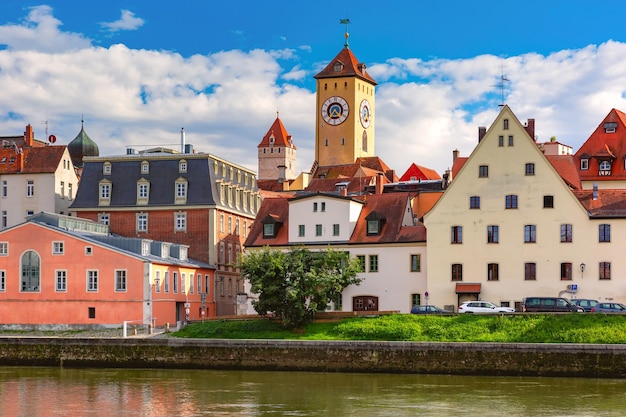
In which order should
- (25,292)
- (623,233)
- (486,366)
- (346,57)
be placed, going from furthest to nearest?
1. (346,57)
2. (25,292)
3. (623,233)
4. (486,366)

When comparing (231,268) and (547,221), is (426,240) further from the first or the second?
(231,268)

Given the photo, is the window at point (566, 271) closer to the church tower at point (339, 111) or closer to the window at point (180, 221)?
the window at point (180, 221)

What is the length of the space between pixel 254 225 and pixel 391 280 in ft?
39.5

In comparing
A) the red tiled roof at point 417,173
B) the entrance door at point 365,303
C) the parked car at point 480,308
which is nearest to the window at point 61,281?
the entrance door at point 365,303

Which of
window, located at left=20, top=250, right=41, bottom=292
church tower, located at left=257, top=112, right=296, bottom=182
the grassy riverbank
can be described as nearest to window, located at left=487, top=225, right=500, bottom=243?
the grassy riverbank

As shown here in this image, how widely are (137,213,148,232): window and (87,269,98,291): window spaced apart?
14076mm

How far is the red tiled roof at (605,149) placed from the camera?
307ft

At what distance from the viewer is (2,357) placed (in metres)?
66.6

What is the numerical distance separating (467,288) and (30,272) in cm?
2905

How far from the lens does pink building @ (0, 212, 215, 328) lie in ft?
247

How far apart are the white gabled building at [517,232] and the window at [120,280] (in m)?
19.9

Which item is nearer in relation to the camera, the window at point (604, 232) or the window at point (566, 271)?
the window at point (604, 232)

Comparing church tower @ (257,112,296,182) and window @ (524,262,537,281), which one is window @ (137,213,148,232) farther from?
church tower @ (257,112,296,182)

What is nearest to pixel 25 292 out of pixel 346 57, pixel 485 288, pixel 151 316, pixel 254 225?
pixel 151 316
